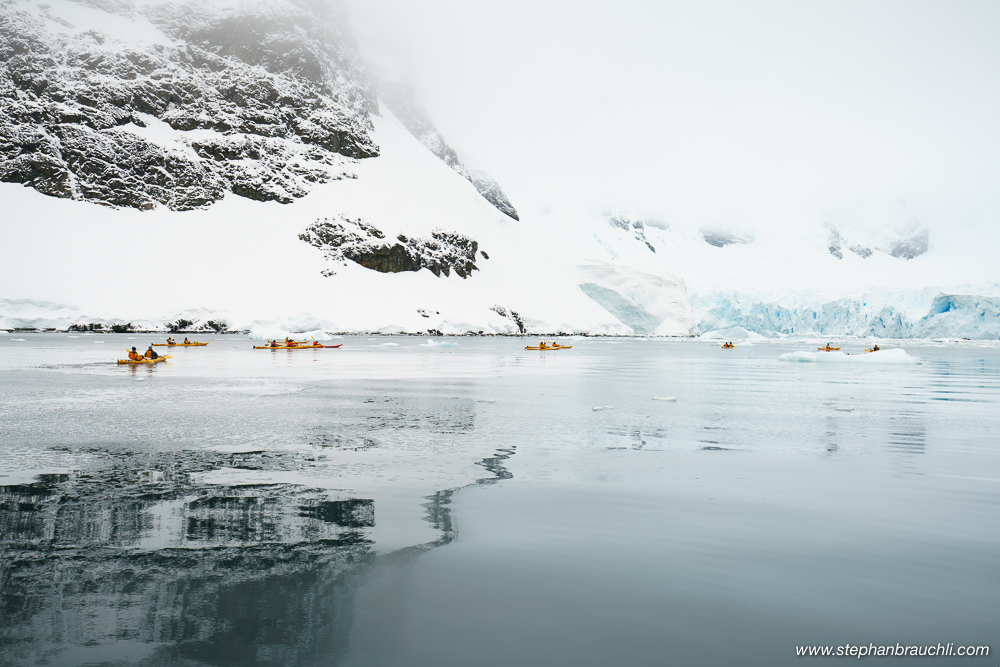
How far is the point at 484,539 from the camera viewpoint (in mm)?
6324

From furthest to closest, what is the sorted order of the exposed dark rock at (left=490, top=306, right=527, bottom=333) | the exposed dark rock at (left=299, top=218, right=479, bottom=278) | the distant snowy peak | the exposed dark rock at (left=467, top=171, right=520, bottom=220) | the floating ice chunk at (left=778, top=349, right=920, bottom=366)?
1. the exposed dark rock at (left=467, top=171, right=520, bottom=220)
2. the distant snowy peak
3. the exposed dark rock at (left=490, top=306, right=527, bottom=333)
4. the exposed dark rock at (left=299, top=218, right=479, bottom=278)
5. the floating ice chunk at (left=778, top=349, right=920, bottom=366)

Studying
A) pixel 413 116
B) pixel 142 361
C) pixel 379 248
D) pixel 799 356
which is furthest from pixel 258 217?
pixel 799 356

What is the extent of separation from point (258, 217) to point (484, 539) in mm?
125915

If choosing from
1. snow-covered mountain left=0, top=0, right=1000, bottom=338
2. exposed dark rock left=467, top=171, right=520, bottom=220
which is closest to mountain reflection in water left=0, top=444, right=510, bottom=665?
snow-covered mountain left=0, top=0, right=1000, bottom=338

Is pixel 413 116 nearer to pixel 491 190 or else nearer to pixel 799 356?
pixel 491 190

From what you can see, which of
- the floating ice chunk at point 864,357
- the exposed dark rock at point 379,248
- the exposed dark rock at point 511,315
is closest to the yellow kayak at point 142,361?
the floating ice chunk at point 864,357

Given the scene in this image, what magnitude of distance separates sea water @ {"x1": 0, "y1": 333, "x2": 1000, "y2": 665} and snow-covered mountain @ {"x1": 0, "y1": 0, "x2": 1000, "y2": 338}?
8845cm

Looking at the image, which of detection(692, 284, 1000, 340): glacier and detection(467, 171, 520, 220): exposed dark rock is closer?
detection(692, 284, 1000, 340): glacier

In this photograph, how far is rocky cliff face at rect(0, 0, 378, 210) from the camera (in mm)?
114625

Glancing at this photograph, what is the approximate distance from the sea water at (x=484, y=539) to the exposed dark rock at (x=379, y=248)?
4188 inches

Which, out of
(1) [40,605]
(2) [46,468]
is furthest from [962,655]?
(2) [46,468]

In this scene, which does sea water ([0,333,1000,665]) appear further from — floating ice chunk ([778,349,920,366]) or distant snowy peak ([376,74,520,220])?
distant snowy peak ([376,74,520,220])

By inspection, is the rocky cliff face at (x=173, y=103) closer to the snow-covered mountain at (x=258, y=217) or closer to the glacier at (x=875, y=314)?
the snow-covered mountain at (x=258, y=217)

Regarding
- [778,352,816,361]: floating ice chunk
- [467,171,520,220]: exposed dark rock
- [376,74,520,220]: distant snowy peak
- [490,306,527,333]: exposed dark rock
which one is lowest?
[778,352,816,361]: floating ice chunk
